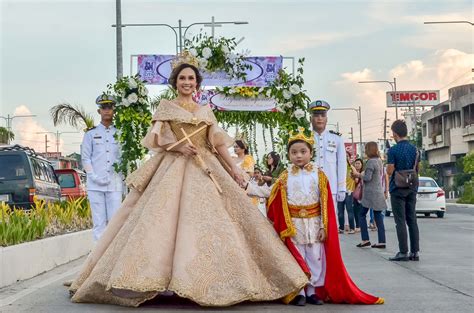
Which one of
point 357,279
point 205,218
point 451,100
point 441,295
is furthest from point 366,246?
point 451,100

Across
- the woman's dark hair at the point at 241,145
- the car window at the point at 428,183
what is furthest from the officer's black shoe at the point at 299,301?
the car window at the point at 428,183

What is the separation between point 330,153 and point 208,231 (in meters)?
3.95

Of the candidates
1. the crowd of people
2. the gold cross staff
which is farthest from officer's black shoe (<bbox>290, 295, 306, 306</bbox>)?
the gold cross staff

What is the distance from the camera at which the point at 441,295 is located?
29.0 ft

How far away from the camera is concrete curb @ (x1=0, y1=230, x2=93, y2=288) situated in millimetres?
10047

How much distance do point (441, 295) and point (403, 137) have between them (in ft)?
14.3

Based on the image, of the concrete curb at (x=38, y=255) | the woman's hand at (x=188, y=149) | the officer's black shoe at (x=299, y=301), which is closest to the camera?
the officer's black shoe at (x=299, y=301)

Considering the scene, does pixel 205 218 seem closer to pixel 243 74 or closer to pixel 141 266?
pixel 141 266

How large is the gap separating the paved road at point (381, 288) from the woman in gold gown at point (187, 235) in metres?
0.22

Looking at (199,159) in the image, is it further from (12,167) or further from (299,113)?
(12,167)

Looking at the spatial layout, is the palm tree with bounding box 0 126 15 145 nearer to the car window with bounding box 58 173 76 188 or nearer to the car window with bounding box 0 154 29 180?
the car window with bounding box 58 173 76 188

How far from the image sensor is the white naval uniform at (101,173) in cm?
1120

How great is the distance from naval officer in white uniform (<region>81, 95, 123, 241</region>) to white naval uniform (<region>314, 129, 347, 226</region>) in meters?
2.52

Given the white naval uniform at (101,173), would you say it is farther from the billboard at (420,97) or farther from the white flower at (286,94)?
the billboard at (420,97)
